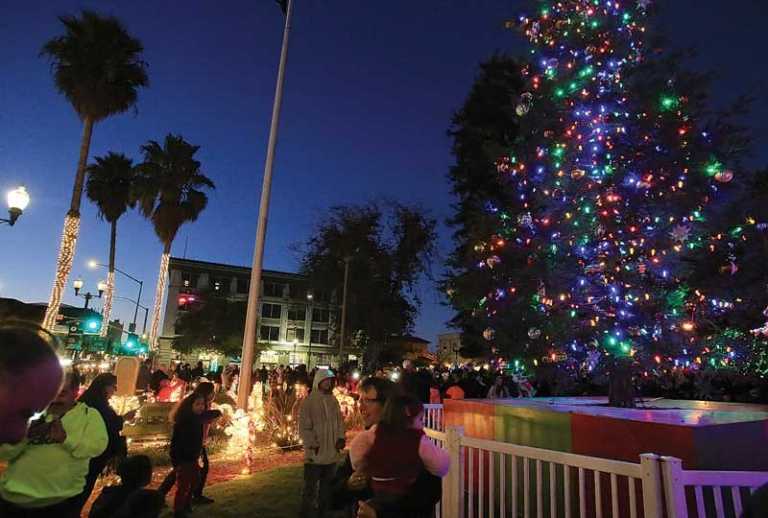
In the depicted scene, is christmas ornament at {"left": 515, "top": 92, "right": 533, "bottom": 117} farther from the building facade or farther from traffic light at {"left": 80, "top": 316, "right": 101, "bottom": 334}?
the building facade

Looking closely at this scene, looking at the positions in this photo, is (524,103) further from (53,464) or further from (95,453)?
(53,464)

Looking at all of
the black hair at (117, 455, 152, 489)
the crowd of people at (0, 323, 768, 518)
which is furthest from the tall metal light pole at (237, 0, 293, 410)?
the black hair at (117, 455, 152, 489)

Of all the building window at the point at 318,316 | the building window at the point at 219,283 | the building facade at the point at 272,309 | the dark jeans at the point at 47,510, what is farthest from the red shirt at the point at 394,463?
the building window at the point at 318,316

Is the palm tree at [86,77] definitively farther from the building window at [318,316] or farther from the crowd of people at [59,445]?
the building window at [318,316]

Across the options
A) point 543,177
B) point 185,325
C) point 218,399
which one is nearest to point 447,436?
point 543,177

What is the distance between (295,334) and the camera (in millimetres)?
A: 69562

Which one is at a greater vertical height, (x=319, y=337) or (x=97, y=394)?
(x=319, y=337)

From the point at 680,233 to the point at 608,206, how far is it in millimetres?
→ 1084

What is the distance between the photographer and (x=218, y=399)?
1405cm

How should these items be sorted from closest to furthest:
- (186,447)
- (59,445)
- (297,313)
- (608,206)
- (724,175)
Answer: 1. (59,445)
2. (186,447)
3. (724,175)
4. (608,206)
5. (297,313)

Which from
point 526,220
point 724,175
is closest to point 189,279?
point 526,220

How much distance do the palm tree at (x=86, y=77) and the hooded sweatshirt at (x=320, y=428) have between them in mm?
14634

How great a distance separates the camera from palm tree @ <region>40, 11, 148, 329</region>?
17328 mm

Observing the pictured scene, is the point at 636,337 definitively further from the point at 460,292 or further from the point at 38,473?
the point at 38,473
